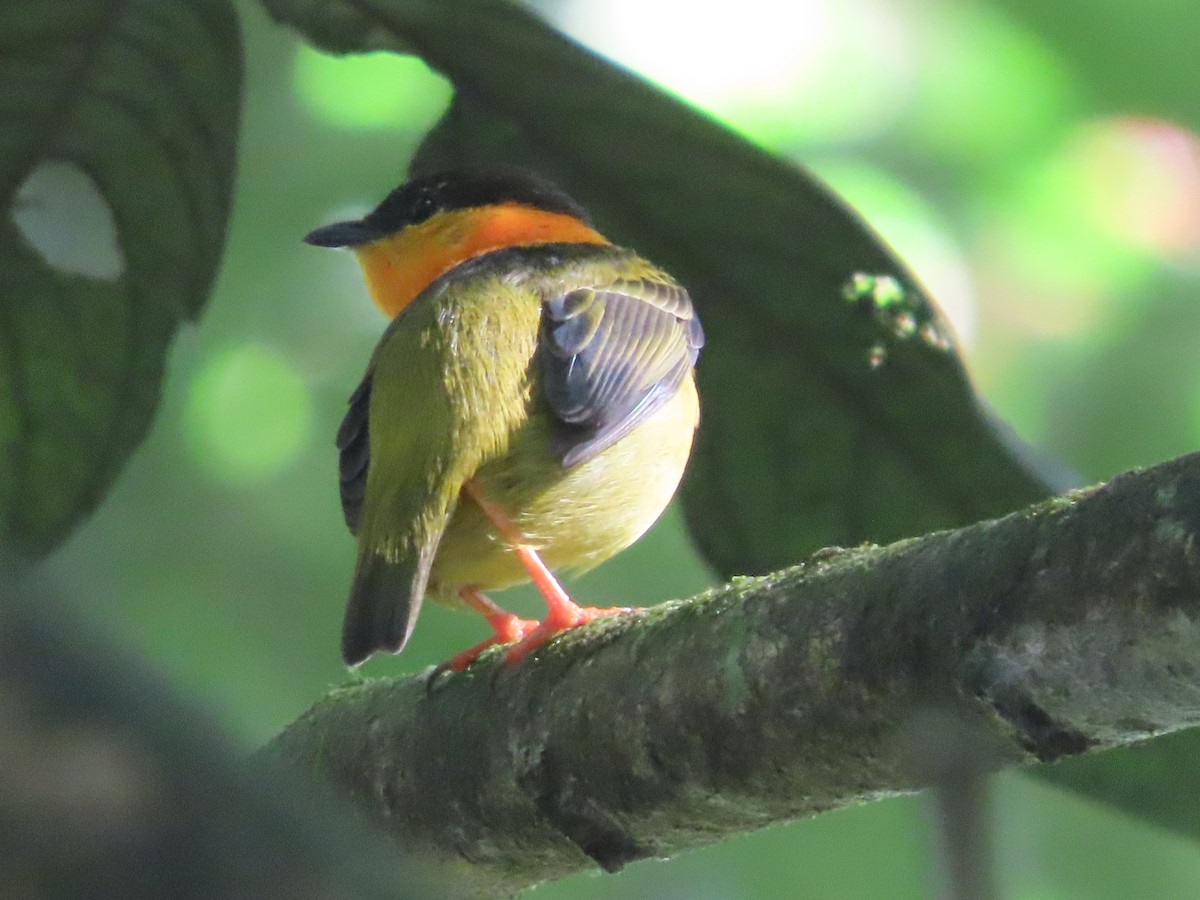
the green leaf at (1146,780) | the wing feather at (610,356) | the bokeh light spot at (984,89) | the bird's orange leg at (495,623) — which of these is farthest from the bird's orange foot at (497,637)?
the bokeh light spot at (984,89)

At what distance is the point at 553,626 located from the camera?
2.45 meters

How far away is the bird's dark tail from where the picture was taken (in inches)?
95.7

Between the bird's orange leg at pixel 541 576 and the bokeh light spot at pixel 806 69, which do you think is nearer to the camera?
the bird's orange leg at pixel 541 576

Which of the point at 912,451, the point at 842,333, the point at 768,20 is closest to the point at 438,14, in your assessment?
the point at 842,333

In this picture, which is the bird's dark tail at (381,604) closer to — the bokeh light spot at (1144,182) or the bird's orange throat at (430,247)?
the bird's orange throat at (430,247)

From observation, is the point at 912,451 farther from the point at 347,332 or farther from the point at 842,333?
the point at 347,332

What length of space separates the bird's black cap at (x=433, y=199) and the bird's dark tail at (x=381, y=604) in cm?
127

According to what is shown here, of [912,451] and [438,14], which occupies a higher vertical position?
[438,14]

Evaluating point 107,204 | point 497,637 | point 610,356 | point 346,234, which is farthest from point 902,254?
point 107,204

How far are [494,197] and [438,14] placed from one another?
188cm

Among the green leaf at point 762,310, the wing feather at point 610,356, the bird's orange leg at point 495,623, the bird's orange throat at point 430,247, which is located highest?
the green leaf at point 762,310

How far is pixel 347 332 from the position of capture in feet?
19.0

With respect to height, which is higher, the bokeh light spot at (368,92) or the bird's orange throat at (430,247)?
the bird's orange throat at (430,247)

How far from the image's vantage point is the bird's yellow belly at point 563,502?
2777 millimetres
